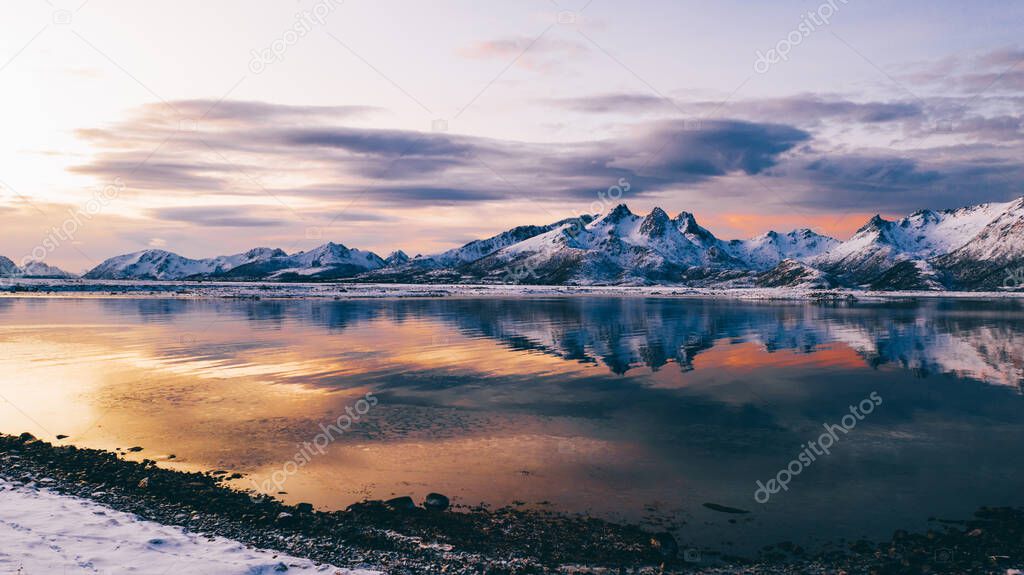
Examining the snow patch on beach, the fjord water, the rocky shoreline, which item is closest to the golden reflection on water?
the fjord water

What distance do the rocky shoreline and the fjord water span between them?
920 mm

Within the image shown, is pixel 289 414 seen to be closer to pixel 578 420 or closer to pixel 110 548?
pixel 578 420

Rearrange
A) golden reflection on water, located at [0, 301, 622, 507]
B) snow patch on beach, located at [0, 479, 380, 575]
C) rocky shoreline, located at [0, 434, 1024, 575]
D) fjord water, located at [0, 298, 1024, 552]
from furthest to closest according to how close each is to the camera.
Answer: golden reflection on water, located at [0, 301, 622, 507]
fjord water, located at [0, 298, 1024, 552]
rocky shoreline, located at [0, 434, 1024, 575]
snow patch on beach, located at [0, 479, 380, 575]

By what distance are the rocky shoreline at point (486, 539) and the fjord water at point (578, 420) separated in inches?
36.2

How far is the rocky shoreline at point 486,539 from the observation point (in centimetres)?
1485

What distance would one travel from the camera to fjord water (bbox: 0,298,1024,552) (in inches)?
751

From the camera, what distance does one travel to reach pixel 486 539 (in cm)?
1614

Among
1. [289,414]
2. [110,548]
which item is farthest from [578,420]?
[110,548]

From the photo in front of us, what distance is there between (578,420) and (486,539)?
42.0ft

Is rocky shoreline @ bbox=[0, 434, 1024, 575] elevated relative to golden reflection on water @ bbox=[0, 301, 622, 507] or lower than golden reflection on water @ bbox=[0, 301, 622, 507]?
lower

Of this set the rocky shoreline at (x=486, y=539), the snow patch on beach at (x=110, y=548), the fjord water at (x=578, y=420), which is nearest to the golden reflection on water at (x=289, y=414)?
the fjord water at (x=578, y=420)

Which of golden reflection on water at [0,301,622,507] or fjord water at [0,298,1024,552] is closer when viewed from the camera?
fjord water at [0,298,1024,552]

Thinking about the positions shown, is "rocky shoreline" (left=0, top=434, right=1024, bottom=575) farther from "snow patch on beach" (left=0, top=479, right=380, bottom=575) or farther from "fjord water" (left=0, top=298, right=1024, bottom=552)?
"fjord water" (left=0, top=298, right=1024, bottom=552)

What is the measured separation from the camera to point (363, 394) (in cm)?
3369
